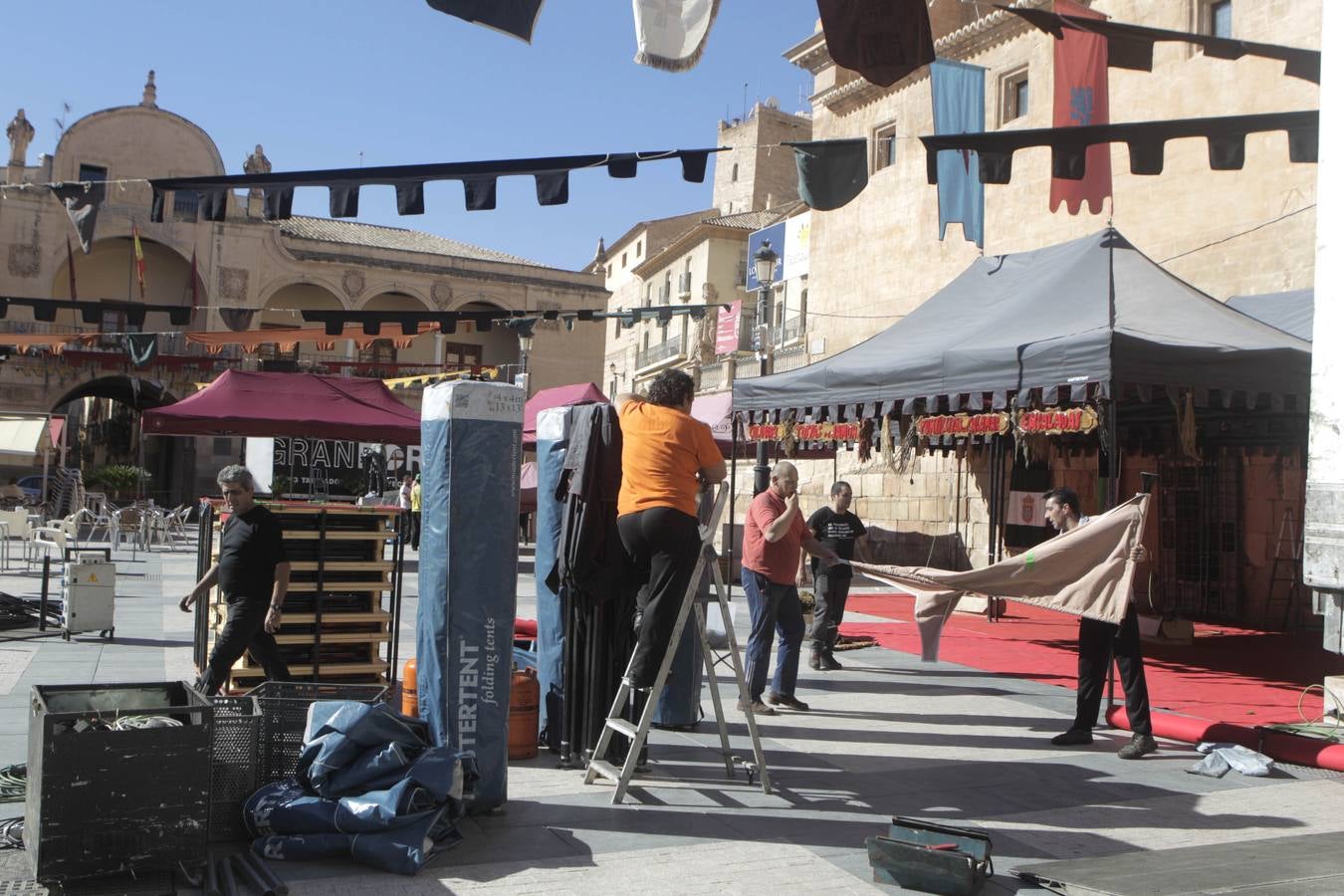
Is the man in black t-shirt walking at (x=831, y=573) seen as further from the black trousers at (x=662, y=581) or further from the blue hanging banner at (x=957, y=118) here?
the blue hanging banner at (x=957, y=118)

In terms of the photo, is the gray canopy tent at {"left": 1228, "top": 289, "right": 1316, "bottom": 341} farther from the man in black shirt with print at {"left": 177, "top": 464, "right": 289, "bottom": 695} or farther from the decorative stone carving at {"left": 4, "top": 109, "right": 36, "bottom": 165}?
the decorative stone carving at {"left": 4, "top": 109, "right": 36, "bottom": 165}

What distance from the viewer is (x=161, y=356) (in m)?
34.6

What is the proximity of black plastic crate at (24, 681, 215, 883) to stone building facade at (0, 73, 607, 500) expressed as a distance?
2690 cm

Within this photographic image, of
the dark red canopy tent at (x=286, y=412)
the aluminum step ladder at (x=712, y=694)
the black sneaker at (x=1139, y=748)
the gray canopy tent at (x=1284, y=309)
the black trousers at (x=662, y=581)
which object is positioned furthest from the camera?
the dark red canopy tent at (x=286, y=412)

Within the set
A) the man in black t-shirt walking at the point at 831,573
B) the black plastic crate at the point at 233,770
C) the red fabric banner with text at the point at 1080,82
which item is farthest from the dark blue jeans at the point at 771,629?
the red fabric banner with text at the point at 1080,82

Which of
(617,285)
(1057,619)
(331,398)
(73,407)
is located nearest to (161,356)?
(73,407)

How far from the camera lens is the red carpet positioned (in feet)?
28.0

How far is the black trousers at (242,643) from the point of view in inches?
243

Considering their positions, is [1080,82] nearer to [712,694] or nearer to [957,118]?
[957,118]

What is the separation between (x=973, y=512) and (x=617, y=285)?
54419mm

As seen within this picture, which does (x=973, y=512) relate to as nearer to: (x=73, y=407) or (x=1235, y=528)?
(x=1235, y=528)

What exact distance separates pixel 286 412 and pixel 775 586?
24.1ft

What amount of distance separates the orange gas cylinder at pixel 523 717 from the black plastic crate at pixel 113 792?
221 centimetres

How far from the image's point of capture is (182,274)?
40250mm
